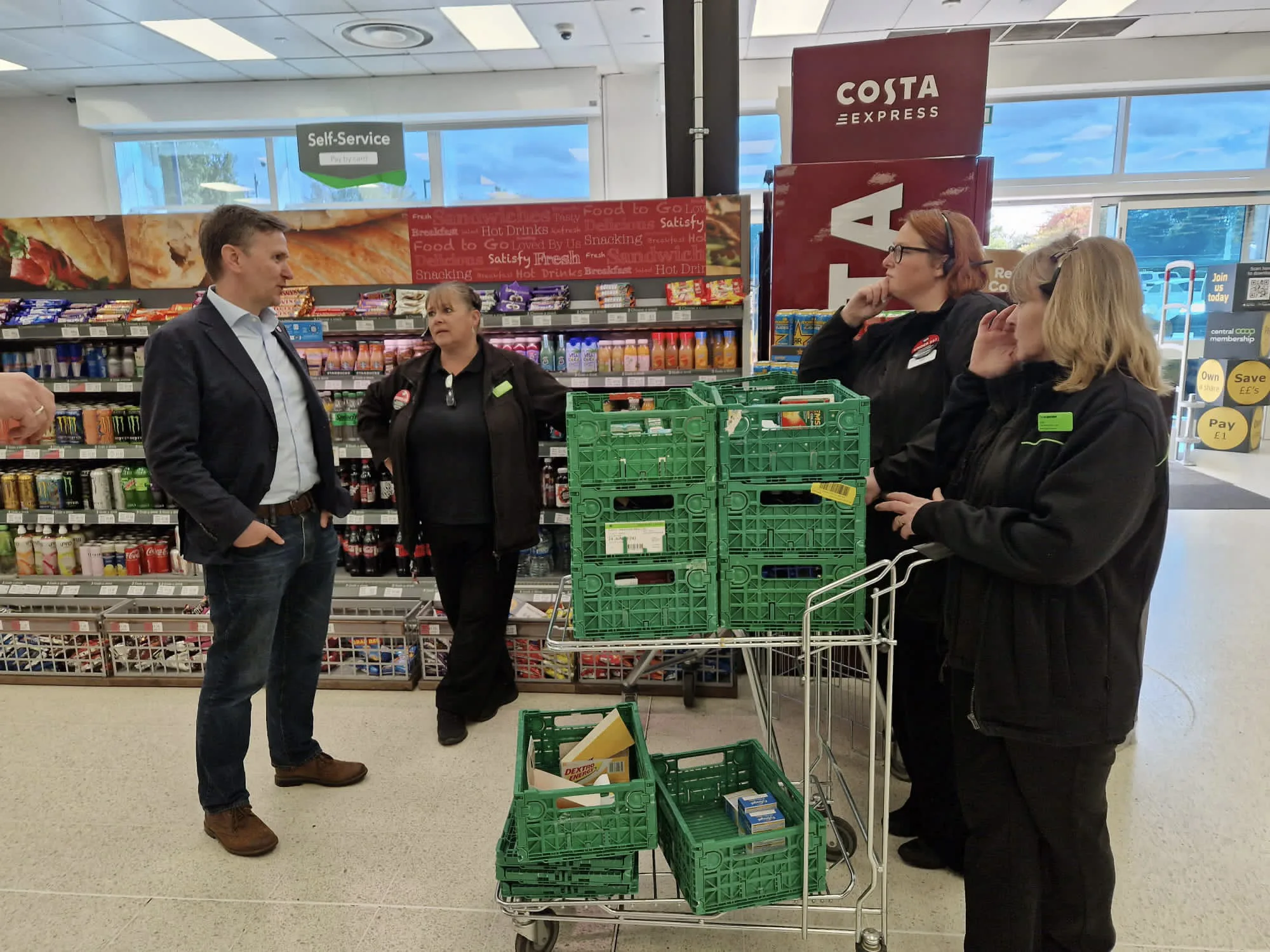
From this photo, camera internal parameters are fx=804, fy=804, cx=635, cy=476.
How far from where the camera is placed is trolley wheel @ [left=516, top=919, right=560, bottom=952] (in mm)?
2104

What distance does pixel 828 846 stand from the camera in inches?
98.7

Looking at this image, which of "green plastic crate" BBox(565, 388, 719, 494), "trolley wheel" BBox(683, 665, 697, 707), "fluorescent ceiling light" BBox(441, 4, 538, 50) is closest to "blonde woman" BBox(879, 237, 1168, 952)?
"green plastic crate" BBox(565, 388, 719, 494)

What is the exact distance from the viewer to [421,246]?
4.17m

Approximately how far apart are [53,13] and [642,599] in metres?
8.79

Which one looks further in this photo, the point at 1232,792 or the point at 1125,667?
the point at 1232,792

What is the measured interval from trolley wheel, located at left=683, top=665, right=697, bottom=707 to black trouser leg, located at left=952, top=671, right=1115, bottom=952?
180 cm

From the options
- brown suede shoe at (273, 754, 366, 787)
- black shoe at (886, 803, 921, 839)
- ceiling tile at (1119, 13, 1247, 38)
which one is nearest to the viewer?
black shoe at (886, 803, 921, 839)

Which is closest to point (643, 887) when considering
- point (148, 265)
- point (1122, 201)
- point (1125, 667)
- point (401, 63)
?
point (1125, 667)

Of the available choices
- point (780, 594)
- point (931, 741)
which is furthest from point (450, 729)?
point (780, 594)

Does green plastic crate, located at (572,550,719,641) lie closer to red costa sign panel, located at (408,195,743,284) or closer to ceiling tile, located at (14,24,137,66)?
red costa sign panel, located at (408,195,743,284)

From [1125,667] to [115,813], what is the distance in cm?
324

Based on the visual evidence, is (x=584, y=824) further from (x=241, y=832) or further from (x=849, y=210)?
(x=849, y=210)

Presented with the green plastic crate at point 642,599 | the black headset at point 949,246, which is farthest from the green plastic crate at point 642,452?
the black headset at point 949,246

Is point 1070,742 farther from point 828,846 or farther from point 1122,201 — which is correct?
point 1122,201
